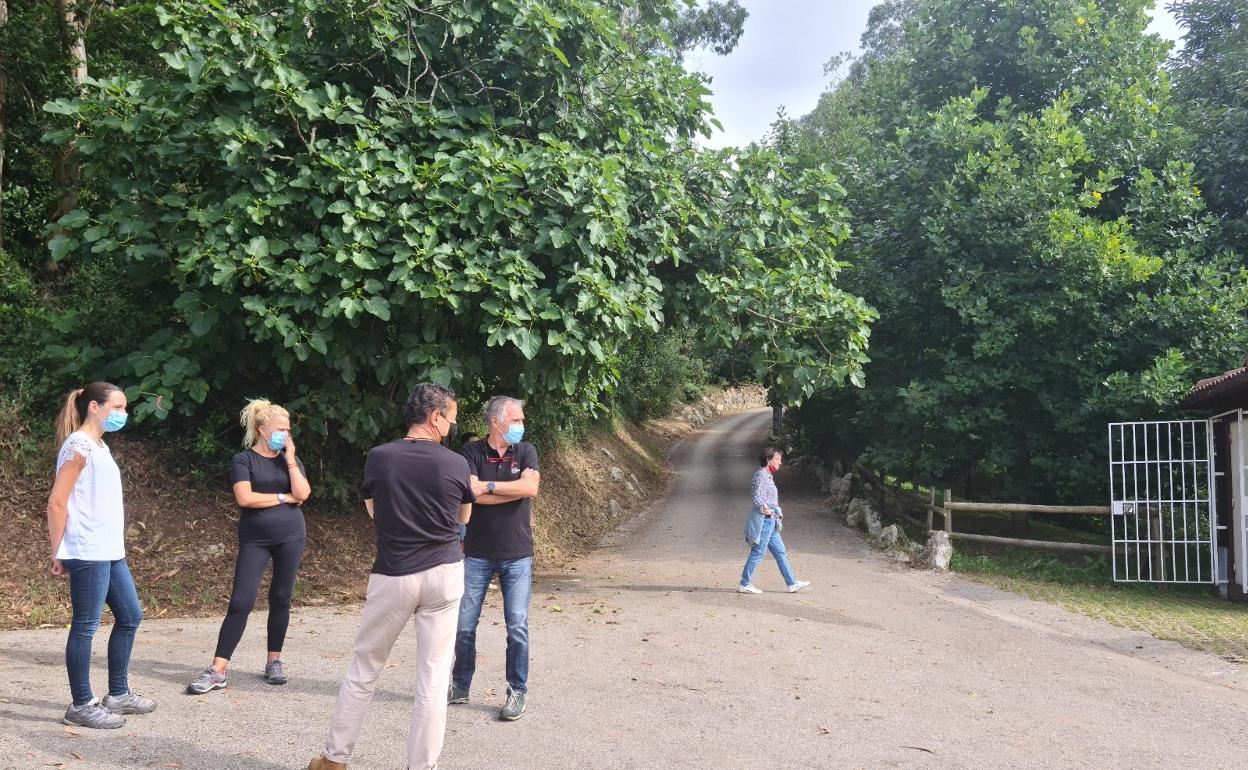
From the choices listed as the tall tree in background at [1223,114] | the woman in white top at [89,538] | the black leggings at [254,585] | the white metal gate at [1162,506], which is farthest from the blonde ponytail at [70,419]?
the tall tree in background at [1223,114]

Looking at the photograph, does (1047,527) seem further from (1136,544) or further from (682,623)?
(682,623)

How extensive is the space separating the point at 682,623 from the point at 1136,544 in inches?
306

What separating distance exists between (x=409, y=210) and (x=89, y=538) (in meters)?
4.04

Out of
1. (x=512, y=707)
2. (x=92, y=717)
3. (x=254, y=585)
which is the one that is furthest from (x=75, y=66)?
(x=512, y=707)

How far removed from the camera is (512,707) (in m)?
5.28

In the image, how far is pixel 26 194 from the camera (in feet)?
37.5

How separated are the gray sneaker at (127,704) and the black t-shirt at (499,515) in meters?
1.94

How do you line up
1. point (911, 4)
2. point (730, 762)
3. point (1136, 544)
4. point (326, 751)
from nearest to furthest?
point (326, 751)
point (730, 762)
point (1136, 544)
point (911, 4)

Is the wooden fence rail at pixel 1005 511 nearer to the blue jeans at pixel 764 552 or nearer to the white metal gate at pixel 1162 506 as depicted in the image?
the white metal gate at pixel 1162 506

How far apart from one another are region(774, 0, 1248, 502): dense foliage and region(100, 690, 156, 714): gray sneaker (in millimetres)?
11709

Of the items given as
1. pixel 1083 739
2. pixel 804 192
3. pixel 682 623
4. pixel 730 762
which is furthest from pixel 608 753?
pixel 804 192

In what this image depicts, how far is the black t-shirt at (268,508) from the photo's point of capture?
5.43 metres

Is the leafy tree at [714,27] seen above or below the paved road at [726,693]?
above

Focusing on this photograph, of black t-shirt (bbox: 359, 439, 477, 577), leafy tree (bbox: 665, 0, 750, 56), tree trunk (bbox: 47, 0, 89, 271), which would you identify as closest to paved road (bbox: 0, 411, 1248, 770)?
black t-shirt (bbox: 359, 439, 477, 577)
